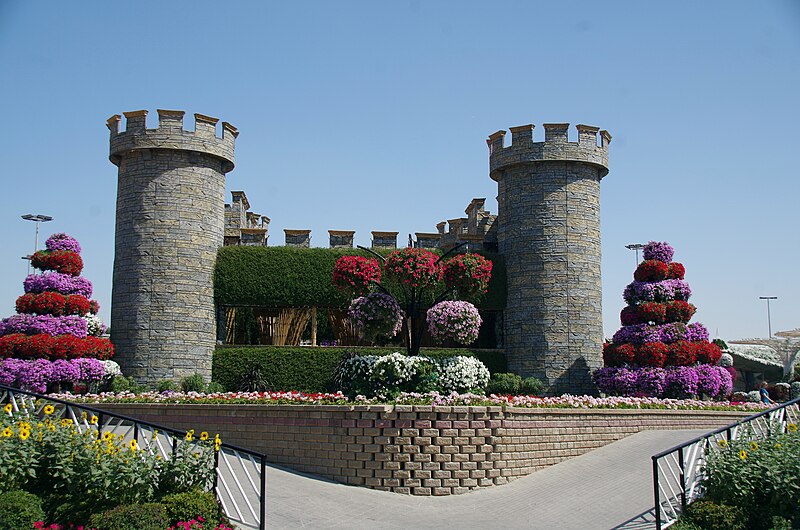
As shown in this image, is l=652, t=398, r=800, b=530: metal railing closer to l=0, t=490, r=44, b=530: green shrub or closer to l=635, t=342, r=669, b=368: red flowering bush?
l=0, t=490, r=44, b=530: green shrub

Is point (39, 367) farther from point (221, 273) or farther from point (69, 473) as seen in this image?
point (69, 473)

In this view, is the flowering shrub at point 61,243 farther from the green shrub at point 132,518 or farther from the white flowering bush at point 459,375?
the green shrub at point 132,518

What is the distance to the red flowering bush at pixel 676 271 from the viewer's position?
2092cm

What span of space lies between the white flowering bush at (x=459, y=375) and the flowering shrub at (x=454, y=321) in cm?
64

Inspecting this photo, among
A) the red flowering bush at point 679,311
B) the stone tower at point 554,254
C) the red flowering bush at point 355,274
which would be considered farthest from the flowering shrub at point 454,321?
the red flowering bush at point 679,311

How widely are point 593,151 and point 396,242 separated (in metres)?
6.30

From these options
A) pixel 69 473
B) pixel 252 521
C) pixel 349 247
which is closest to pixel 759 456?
pixel 252 521

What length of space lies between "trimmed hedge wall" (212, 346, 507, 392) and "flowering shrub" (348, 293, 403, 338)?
15.5 feet

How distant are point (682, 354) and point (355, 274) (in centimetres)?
921

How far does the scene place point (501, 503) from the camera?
1166 cm

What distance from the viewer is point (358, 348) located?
20.9m

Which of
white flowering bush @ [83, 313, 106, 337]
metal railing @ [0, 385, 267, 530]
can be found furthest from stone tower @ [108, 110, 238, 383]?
metal railing @ [0, 385, 267, 530]

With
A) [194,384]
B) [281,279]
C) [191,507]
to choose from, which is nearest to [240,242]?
[281,279]

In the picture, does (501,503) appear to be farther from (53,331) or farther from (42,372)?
(53,331)
